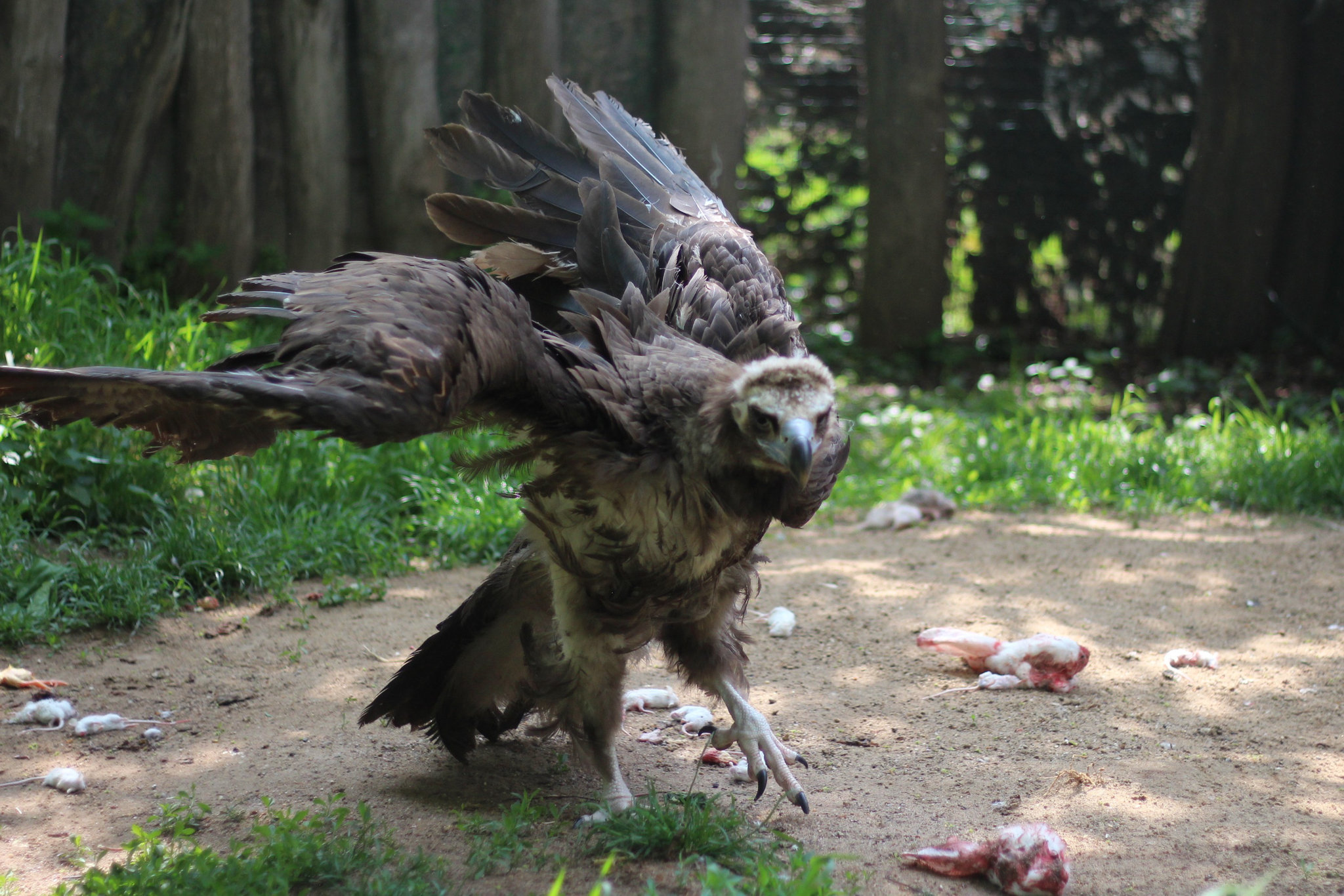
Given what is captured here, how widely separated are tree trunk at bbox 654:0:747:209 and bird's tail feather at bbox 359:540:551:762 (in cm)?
495

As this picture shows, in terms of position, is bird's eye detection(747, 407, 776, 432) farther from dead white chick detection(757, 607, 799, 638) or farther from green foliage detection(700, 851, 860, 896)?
dead white chick detection(757, 607, 799, 638)

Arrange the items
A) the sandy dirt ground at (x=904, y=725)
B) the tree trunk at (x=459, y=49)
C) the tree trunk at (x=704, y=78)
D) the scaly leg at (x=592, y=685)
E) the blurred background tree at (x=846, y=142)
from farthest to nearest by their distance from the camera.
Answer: the tree trunk at (x=704, y=78), the tree trunk at (x=459, y=49), the blurred background tree at (x=846, y=142), the scaly leg at (x=592, y=685), the sandy dirt ground at (x=904, y=725)

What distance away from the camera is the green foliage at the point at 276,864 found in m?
2.35

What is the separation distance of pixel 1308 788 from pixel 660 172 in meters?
2.76

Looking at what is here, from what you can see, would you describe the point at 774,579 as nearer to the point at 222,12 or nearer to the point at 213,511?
the point at 213,511

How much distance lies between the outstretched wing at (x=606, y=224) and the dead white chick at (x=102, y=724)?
184cm

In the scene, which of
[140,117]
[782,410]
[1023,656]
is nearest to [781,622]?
[1023,656]

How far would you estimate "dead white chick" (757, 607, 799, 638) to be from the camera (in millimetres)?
4320

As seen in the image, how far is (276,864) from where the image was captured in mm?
2457

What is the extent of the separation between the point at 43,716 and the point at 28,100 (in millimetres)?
3802

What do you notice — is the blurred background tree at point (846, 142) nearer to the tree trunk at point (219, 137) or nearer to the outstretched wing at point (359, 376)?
the tree trunk at point (219, 137)

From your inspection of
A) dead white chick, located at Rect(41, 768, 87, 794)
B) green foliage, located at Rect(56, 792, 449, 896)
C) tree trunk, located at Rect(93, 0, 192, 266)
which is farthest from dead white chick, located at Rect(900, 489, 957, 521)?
tree trunk, located at Rect(93, 0, 192, 266)

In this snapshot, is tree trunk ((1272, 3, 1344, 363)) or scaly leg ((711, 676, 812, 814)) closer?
scaly leg ((711, 676, 812, 814))

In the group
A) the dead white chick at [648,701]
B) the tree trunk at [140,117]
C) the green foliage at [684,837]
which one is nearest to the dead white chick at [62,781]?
the green foliage at [684,837]
